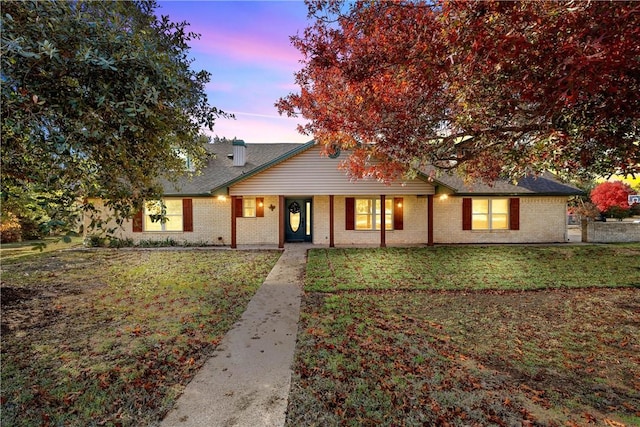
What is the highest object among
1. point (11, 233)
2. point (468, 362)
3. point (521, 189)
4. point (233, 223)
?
point (521, 189)

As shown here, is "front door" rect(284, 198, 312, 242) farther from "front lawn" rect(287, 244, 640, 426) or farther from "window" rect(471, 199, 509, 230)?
"window" rect(471, 199, 509, 230)

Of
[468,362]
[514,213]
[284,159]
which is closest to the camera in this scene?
[468,362]

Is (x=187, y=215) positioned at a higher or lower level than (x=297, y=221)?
higher

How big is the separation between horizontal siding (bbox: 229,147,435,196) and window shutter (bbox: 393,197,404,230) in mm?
1329

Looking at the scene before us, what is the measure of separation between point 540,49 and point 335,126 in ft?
21.0

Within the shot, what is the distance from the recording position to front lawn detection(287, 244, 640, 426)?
313 centimetres

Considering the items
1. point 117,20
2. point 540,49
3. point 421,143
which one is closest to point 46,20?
point 117,20

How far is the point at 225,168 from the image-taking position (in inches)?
675

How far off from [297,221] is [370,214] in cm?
373

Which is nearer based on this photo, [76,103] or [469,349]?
[76,103]

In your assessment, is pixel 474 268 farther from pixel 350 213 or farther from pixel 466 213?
pixel 350 213

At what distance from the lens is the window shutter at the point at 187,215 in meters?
14.6

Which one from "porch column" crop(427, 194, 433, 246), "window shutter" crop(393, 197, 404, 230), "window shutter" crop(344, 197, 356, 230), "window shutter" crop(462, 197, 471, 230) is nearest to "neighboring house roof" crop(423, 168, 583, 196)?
"window shutter" crop(462, 197, 471, 230)

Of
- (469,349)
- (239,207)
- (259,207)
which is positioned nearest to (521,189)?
(259,207)
